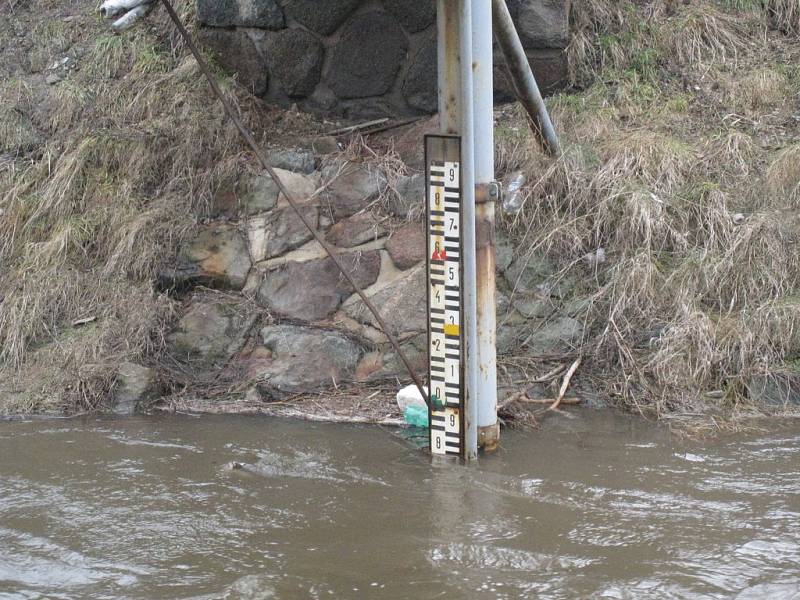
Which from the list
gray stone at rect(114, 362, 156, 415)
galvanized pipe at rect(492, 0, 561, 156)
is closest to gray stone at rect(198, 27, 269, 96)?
galvanized pipe at rect(492, 0, 561, 156)

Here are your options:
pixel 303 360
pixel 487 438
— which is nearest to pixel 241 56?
pixel 303 360

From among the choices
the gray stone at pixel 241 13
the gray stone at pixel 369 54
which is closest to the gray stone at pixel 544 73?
the gray stone at pixel 369 54

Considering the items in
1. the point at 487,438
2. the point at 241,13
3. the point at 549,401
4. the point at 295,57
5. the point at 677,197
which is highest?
the point at 241,13

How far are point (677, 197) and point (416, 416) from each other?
2.48 meters

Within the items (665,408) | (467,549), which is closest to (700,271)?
(665,408)

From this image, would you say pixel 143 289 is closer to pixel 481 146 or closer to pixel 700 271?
pixel 481 146

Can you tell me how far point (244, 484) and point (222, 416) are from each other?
119 cm

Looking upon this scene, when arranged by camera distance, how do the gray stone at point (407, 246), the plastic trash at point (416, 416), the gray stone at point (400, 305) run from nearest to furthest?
the plastic trash at point (416, 416), the gray stone at point (400, 305), the gray stone at point (407, 246)

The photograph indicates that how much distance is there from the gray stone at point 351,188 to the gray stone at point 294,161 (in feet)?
0.49

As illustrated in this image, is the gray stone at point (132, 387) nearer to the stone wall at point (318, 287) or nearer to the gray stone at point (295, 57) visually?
the stone wall at point (318, 287)

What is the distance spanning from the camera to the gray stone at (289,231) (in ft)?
23.2

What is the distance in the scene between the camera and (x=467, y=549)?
426 centimetres

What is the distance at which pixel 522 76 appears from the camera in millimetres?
6098

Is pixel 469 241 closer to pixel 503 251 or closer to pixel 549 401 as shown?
pixel 549 401
